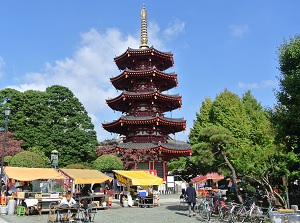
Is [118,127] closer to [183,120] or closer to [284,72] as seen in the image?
[183,120]

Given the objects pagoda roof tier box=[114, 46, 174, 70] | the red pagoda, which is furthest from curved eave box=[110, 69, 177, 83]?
pagoda roof tier box=[114, 46, 174, 70]

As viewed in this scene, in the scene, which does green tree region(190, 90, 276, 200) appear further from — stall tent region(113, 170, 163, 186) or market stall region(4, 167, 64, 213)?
market stall region(4, 167, 64, 213)

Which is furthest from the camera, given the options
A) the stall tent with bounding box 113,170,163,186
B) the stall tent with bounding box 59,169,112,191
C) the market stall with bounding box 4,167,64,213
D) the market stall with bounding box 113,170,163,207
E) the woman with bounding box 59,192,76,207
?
the market stall with bounding box 113,170,163,207

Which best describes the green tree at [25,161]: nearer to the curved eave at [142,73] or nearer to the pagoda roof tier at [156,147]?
the pagoda roof tier at [156,147]

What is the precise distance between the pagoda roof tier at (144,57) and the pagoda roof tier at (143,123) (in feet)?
26.2

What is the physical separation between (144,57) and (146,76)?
314cm

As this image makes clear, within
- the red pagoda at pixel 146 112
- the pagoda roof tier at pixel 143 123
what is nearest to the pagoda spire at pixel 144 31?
the red pagoda at pixel 146 112

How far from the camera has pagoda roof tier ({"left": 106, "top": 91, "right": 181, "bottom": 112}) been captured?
36438 mm

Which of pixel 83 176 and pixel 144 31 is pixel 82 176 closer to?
pixel 83 176

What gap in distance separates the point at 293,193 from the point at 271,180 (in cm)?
251

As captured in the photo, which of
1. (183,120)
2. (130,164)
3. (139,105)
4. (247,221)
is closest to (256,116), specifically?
(183,120)

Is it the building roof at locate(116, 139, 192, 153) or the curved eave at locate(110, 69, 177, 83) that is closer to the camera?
the building roof at locate(116, 139, 192, 153)

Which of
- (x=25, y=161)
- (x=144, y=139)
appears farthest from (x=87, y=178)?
(x=144, y=139)

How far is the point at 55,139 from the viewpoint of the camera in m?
43.1
